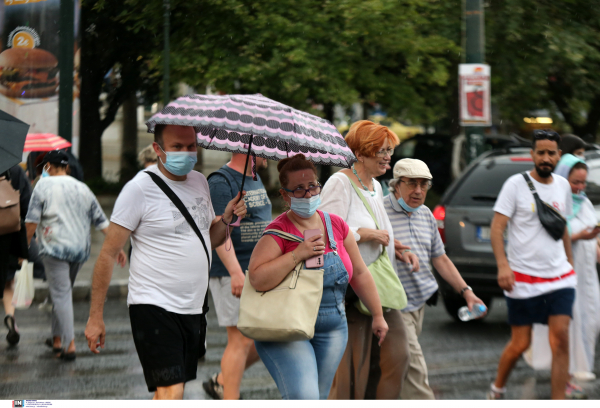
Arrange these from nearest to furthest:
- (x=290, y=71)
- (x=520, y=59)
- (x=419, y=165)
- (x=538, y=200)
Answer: (x=419, y=165) < (x=538, y=200) < (x=290, y=71) < (x=520, y=59)

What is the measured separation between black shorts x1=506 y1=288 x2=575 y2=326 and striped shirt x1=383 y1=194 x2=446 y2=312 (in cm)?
90

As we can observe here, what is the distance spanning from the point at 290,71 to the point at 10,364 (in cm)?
746

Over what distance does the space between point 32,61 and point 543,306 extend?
7.90 m

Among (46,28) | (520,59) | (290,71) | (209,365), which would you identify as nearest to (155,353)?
(209,365)

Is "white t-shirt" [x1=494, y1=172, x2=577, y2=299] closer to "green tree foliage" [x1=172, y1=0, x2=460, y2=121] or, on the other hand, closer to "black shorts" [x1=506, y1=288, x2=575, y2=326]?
"black shorts" [x1=506, y1=288, x2=575, y2=326]

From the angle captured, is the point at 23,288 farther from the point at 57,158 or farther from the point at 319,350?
the point at 319,350

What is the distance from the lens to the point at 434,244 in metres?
4.71

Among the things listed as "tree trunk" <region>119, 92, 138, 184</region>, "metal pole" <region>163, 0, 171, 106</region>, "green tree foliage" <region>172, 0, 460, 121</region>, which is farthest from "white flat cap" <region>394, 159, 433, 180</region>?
"tree trunk" <region>119, 92, 138, 184</region>

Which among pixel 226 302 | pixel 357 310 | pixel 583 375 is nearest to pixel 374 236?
pixel 357 310

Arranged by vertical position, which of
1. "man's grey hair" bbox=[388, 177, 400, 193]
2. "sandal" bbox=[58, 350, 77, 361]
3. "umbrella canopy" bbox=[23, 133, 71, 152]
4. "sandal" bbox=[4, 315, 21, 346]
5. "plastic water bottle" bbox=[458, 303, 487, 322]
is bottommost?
"sandal" bbox=[58, 350, 77, 361]

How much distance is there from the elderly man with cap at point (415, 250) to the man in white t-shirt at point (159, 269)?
4.43 ft

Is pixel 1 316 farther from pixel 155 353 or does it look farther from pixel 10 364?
pixel 155 353

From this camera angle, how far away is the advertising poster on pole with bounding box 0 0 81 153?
381 inches

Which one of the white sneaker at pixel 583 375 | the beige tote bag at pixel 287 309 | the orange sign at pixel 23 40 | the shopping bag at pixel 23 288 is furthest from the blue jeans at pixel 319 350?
the orange sign at pixel 23 40
